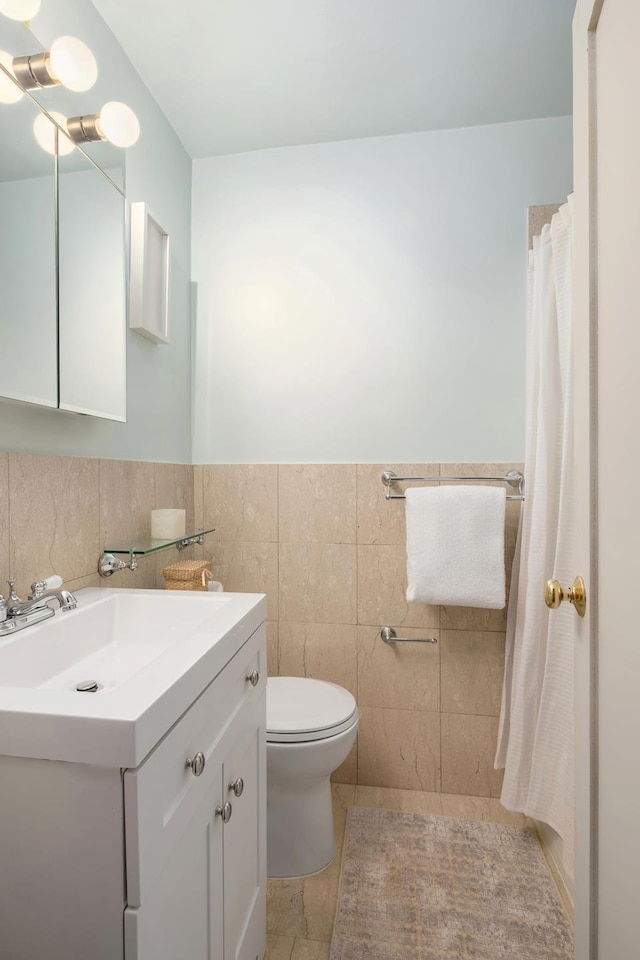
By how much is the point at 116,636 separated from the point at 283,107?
182 cm

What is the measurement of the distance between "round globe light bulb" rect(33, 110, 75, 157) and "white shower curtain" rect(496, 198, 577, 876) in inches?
50.2

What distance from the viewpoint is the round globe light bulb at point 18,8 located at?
1031 mm

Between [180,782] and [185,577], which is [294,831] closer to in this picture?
[185,577]

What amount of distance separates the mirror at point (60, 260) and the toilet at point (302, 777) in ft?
3.29

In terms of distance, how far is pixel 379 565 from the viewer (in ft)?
6.60

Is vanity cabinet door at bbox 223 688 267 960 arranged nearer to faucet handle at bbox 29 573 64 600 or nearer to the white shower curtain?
faucet handle at bbox 29 573 64 600

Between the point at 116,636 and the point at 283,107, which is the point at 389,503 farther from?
the point at 283,107

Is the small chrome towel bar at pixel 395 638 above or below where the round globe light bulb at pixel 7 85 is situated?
below

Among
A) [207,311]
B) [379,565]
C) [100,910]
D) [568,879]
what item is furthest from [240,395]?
[568,879]

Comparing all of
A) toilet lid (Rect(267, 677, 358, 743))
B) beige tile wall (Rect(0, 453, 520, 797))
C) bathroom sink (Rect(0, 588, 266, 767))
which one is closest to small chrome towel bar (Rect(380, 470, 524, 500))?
beige tile wall (Rect(0, 453, 520, 797))

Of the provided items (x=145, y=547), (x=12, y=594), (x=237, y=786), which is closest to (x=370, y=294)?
(x=145, y=547)

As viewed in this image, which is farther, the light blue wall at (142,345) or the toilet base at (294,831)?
the toilet base at (294,831)

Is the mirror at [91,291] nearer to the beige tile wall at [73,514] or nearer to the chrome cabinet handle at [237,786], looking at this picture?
the beige tile wall at [73,514]

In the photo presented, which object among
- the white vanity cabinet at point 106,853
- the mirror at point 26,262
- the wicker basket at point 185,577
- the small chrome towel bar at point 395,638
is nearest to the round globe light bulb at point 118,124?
the mirror at point 26,262
